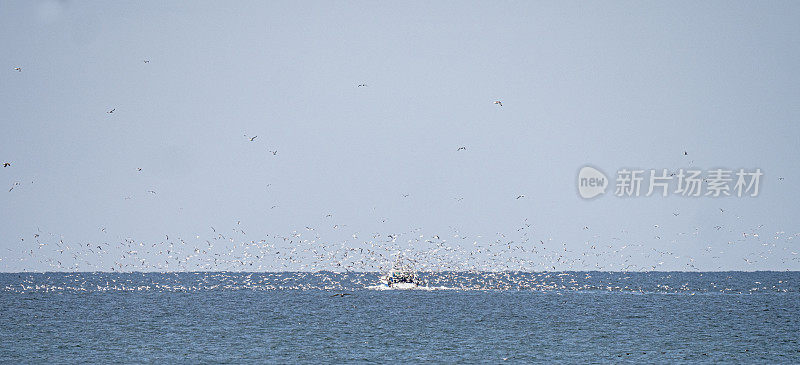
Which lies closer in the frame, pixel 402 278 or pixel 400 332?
pixel 400 332

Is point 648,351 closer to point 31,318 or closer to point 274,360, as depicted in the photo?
point 274,360

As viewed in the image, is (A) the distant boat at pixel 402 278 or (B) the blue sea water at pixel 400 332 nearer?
(B) the blue sea water at pixel 400 332

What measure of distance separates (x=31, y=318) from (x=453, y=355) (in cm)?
4562

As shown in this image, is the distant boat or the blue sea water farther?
the distant boat

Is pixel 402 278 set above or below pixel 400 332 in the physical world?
above

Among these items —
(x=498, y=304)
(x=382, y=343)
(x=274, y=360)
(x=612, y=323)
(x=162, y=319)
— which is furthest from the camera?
(x=498, y=304)

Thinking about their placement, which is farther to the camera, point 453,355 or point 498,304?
point 498,304

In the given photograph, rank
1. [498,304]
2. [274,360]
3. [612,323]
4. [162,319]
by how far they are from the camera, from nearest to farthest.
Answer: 1. [274,360]
2. [612,323]
3. [162,319]
4. [498,304]

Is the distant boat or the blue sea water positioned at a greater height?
the distant boat

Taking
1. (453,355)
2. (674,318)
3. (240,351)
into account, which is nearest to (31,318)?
(240,351)

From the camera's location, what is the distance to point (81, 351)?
52.2 meters

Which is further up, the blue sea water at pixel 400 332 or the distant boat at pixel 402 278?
the distant boat at pixel 402 278

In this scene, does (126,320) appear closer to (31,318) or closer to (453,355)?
(31,318)

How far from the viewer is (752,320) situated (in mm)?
75000
